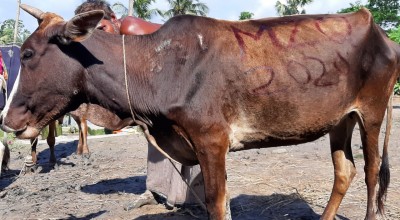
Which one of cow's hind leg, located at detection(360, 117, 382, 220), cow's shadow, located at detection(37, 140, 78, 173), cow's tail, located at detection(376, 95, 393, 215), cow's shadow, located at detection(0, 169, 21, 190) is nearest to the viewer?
cow's hind leg, located at detection(360, 117, 382, 220)

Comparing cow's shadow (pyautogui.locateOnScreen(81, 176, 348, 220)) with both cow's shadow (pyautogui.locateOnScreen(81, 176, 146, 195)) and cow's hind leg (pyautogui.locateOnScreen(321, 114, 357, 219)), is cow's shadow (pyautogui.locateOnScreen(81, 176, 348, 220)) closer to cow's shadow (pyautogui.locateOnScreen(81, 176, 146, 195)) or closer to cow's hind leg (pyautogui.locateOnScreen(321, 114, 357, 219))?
cow's hind leg (pyautogui.locateOnScreen(321, 114, 357, 219))

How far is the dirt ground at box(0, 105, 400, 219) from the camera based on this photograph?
178 inches

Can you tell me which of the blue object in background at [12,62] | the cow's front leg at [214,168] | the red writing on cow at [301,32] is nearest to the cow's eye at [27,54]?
the cow's front leg at [214,168]

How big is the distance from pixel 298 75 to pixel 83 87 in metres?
1.41

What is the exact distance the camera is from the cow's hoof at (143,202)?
15.4 feet

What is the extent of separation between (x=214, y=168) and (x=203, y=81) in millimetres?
540

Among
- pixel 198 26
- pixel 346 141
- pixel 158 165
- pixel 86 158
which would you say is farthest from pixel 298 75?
pixel 86 158

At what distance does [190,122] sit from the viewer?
2.89 m

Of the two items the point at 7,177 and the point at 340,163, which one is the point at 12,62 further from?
the point at 340,163

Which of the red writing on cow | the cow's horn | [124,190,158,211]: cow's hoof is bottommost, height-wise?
[124,190,158,211]: cow's hoof

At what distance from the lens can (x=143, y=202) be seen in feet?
15.6

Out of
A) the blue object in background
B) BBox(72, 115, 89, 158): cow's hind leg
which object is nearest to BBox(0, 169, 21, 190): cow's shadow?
BBox(72, 115, 89, 158): cow's hind leg

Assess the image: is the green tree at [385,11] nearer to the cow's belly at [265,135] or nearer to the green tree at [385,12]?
the green tree at [385,12]

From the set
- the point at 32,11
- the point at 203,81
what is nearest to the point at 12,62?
the point at 32,11
